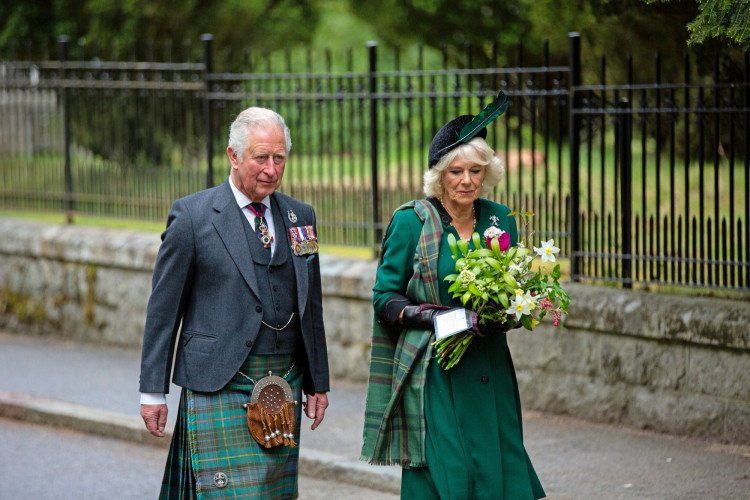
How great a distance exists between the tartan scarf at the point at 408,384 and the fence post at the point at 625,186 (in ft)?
10.8

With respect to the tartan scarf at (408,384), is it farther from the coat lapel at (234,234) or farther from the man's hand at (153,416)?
the man's hand at (153,416)

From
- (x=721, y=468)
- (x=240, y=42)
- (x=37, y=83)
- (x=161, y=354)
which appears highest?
(x=240, y=42)

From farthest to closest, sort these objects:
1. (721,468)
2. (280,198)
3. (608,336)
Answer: (608,336) → (721,468) → (280,198)

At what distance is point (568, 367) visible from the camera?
7.55m

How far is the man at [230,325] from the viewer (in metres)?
4.32

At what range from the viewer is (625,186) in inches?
295

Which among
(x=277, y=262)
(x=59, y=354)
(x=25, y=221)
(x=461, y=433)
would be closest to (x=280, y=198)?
(x=277, y=262)

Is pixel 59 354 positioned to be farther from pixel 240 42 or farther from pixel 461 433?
pixel 240 42

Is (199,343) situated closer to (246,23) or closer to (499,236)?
(499,236)

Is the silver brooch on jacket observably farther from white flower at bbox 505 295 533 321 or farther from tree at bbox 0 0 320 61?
tree at bbox 0 0 320 61

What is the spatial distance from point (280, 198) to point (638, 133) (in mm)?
4311

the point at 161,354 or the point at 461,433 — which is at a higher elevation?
the point at 161,354

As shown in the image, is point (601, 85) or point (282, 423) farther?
point (601, 85)

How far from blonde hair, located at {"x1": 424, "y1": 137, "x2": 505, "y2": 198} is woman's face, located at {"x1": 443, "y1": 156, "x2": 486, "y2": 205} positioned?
0.02 metres
